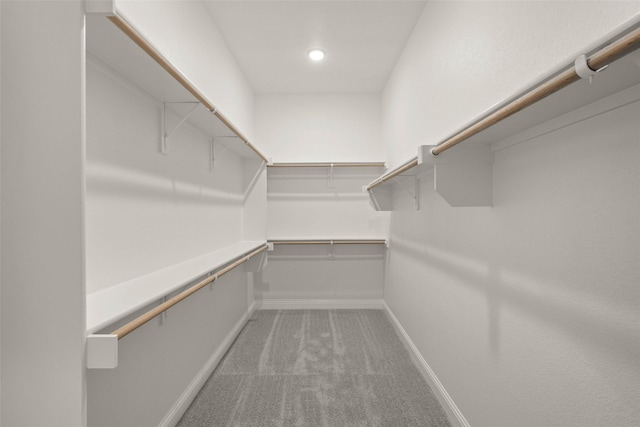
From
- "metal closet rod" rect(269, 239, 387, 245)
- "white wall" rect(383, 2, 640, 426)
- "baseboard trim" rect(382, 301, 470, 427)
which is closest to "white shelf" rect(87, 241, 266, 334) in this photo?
"white wall" rect(383, 2, 640, 426)

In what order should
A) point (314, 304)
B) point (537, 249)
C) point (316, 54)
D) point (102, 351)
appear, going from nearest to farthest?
1. point (102, 351)
2. point (537, 249)
3. point (316, 54)
4. point (314, 304)

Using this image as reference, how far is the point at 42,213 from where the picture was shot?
82 cm

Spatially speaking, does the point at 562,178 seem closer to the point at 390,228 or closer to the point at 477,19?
the point at 477,19

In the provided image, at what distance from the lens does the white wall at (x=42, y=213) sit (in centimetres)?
81

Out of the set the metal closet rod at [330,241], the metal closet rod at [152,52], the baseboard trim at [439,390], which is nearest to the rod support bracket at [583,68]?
the metal closet rod at [152,52]

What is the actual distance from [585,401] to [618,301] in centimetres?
30

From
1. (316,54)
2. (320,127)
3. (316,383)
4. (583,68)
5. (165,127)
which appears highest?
(316,54)

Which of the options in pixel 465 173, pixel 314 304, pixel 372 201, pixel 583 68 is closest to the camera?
pixel 583 68

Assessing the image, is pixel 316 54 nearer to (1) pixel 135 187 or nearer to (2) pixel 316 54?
(2) pixel 316 54

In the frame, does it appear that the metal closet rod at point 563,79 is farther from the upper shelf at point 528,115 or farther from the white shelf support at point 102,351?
the white shelf support at point 102,351

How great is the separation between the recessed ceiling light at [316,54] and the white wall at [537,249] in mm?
1075

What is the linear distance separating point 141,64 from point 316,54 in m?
1.98

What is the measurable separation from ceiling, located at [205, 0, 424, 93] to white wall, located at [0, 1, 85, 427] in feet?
5.47

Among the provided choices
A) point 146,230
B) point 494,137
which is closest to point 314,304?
point 146,230
